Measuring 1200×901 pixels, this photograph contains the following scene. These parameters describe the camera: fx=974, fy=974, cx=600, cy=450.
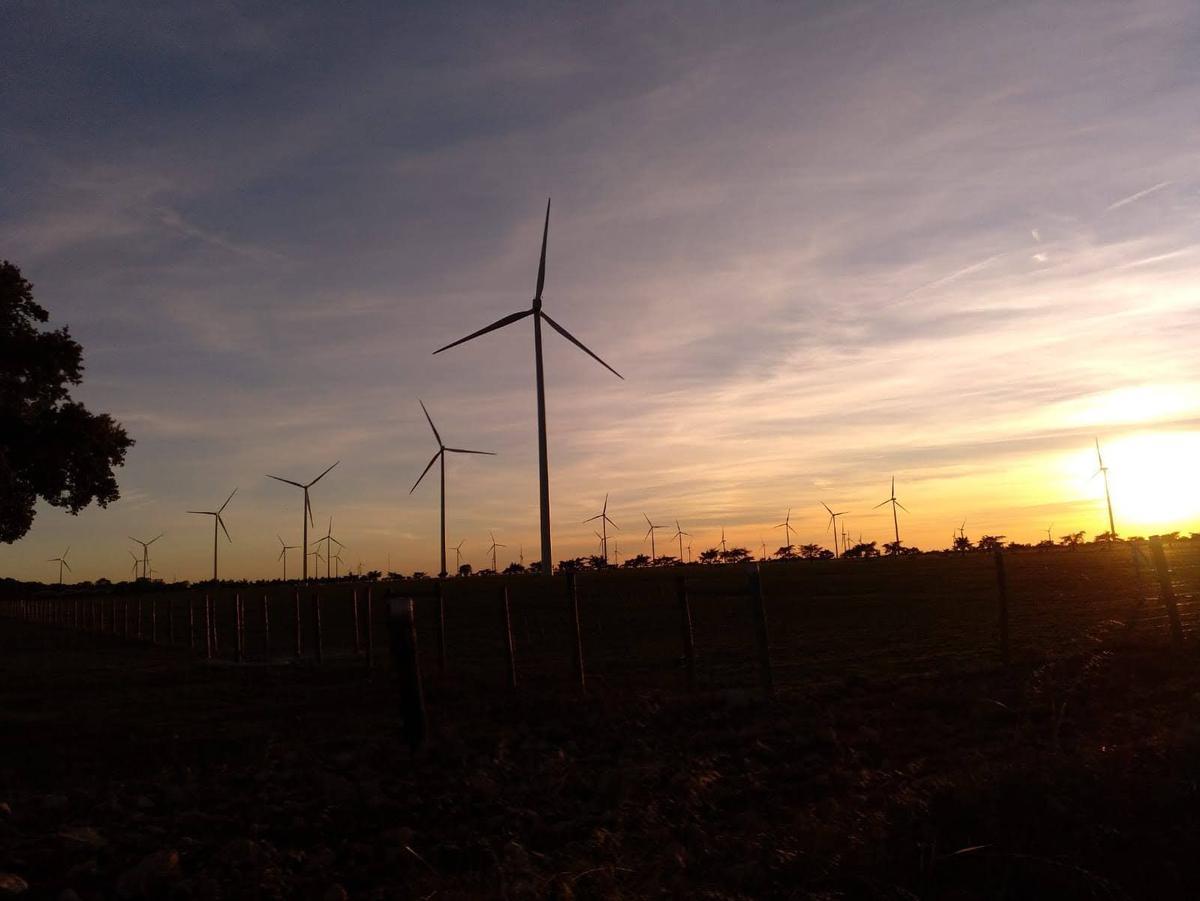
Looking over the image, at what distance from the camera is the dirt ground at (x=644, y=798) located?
713 centimetres

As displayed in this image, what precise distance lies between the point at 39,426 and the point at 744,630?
2211cm

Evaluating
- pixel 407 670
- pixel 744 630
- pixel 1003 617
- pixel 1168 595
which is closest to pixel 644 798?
pixel 407 670

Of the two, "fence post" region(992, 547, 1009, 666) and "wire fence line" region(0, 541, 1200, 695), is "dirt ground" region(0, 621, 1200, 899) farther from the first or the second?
"wire fence line" region(0, 541, 1200, 695)

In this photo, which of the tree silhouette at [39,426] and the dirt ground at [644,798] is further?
the tree silhouette at [39,426]

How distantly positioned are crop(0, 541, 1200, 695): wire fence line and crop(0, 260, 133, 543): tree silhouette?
570 cm

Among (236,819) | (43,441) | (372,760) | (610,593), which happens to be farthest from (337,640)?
(236,819)

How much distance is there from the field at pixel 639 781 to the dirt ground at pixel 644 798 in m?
0.04

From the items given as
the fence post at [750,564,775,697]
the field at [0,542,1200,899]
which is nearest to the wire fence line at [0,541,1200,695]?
the fence post at [750,564,775,697]

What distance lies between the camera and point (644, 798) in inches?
366

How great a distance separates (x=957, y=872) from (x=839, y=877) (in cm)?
97

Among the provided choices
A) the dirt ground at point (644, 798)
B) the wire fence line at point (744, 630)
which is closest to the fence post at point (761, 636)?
the wire fence line at point (744, 630)

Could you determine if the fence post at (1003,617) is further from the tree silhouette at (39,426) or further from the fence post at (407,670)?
the tree silhouette at (39,426)

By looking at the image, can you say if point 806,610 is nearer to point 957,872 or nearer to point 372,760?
point 372,760

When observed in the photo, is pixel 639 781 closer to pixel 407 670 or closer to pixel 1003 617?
pixel 407 670
